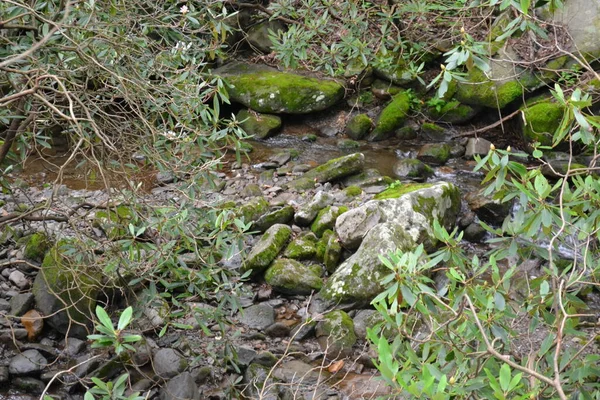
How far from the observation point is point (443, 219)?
255 inches

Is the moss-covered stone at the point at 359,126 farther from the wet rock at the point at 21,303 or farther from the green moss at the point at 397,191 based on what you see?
the wet rock at the point at 21,303

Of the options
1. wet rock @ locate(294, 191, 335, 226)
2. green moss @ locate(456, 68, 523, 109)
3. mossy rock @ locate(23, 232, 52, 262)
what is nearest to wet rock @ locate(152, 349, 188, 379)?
mossy rock @ locate(23, 232, 52, 262)

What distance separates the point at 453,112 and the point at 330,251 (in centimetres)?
452

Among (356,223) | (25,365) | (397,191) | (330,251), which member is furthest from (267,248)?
(25,365)

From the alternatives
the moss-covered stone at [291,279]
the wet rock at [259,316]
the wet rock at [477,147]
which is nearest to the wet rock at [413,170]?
the wet rock at [477,147]

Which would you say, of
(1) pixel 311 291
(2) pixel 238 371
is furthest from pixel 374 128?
(2) pixel 238 371

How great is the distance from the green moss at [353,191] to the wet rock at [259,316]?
7.18 feet

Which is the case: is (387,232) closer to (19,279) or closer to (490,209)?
(490,209)

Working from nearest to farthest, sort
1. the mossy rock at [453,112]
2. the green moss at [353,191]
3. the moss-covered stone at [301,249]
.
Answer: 1. the moss-covered stone at [301,249]
2. the green moss at [353,191]
3. the mossy rock at [453,112]

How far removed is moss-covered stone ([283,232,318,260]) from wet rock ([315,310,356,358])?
104 cm

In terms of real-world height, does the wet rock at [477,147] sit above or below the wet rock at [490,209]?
below

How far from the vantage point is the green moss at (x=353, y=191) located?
712 cm

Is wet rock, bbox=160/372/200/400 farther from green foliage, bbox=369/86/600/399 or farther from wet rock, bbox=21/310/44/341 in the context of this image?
green foliage, bbox=369/86/600/399

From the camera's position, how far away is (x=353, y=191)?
283 inches
